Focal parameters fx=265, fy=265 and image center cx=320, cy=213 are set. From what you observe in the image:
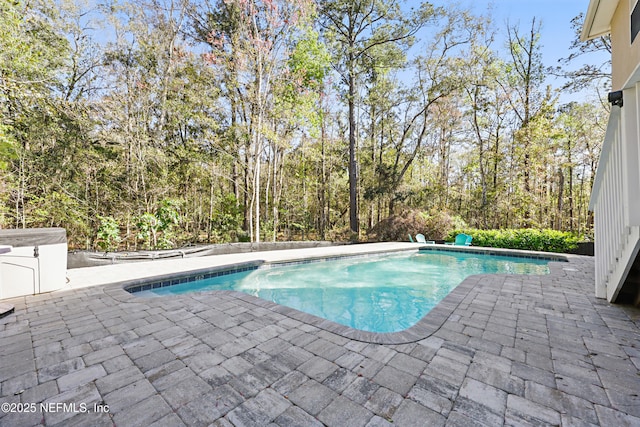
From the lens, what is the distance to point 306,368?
72.3 inches

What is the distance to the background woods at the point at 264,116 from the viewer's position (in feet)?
23.2

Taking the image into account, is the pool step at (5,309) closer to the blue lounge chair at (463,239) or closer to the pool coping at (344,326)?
the pool coping at (344,326)

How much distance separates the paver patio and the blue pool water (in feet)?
4.12

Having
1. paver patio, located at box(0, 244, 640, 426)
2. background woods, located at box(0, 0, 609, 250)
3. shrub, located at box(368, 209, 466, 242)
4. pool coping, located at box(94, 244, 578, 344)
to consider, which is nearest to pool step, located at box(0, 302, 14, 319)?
paver patio, located at box(0, 244, 640, 426)

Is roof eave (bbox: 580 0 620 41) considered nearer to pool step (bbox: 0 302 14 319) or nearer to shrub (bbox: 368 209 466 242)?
pool step (bbox: 0 302 14 319)

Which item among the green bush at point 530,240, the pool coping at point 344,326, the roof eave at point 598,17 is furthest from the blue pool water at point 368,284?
the roof eave at point 598,17

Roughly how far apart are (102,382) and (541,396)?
106 inches

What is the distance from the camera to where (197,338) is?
229 cm

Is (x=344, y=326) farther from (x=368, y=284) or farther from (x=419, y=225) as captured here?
(x=419, y=225)

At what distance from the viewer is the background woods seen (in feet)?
23.2

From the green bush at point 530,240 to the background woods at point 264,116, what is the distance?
1.72m

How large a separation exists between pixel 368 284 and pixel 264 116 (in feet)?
21.6

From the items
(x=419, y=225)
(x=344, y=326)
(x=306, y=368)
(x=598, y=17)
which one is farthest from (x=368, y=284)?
(x=419, y=225)

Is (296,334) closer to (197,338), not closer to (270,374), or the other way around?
(270,374)
